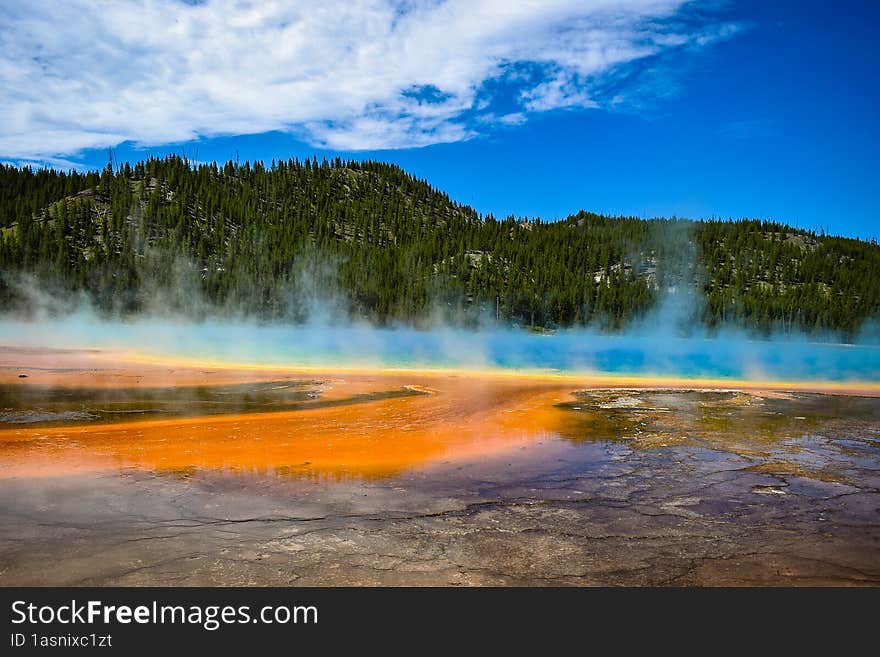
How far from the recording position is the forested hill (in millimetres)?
86375

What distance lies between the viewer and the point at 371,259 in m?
102

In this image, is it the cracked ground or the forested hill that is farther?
the forested hill

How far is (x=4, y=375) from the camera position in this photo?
19.8 m

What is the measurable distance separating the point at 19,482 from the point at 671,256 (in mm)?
124805

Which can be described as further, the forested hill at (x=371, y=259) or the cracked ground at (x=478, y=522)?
the forested hill at (x=371, y=259)

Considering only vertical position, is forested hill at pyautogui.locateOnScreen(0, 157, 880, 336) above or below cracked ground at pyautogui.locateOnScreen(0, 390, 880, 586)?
above

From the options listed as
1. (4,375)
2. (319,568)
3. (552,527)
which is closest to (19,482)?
(319,568)

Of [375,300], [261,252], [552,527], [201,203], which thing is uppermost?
[201,203]

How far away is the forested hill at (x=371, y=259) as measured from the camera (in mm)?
86375

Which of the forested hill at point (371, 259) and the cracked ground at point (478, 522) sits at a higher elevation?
the forested hill at point (371, 259)

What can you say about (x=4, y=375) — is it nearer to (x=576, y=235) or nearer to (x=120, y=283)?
(x=120, y=283)

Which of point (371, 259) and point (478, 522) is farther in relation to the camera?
point (371, 259)

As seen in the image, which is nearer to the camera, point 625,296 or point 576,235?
point 625,296

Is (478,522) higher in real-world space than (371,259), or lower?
lower
